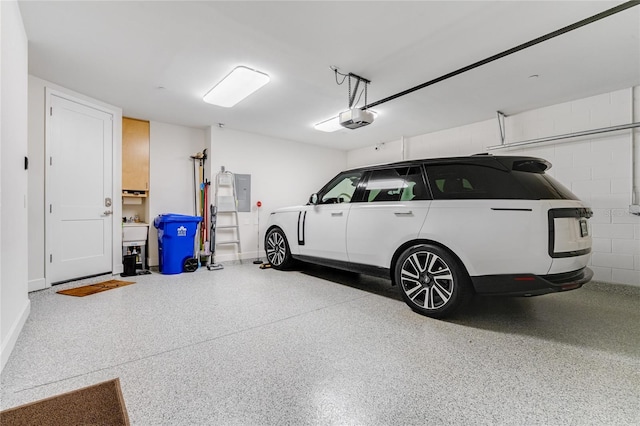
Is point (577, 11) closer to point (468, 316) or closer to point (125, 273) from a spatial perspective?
point (468, 316)

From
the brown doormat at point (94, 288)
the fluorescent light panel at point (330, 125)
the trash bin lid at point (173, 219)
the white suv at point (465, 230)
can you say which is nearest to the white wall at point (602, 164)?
the white suv at point (465, 230)

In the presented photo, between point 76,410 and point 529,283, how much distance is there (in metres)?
3.04

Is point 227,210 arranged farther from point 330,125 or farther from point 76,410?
point 76,410

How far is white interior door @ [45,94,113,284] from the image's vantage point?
3625 millimetres

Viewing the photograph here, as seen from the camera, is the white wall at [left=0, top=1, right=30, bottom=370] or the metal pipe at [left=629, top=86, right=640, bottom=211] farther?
the metal pipe at [left=629, top=86, right=640, bottom=211]

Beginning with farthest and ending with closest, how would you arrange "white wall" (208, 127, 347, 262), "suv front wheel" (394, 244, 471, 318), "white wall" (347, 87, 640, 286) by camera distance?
"white wall" (208, 127, 347, 262) < "white wall" (347, 87, 640, 286) < "suv front wheel" (394, 244, 471, 318)

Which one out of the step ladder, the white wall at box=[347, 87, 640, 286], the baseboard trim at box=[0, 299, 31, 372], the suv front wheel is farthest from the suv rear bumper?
the step ladder

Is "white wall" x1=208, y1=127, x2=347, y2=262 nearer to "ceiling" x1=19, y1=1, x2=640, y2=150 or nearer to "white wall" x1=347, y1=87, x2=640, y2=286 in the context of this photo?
"ceiling" x1=19, y1=1, x2=640, y2=150

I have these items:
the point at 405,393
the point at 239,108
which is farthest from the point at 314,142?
the point at 405,393

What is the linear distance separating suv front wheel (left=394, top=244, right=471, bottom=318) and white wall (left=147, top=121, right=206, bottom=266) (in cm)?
445

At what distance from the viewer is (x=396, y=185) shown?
3.02 metres

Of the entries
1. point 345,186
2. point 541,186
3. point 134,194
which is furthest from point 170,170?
point 541,186

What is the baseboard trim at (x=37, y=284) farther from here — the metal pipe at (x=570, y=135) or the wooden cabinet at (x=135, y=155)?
the metal pipe at (x=570, y=135)

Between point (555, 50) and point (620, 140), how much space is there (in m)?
1.95
